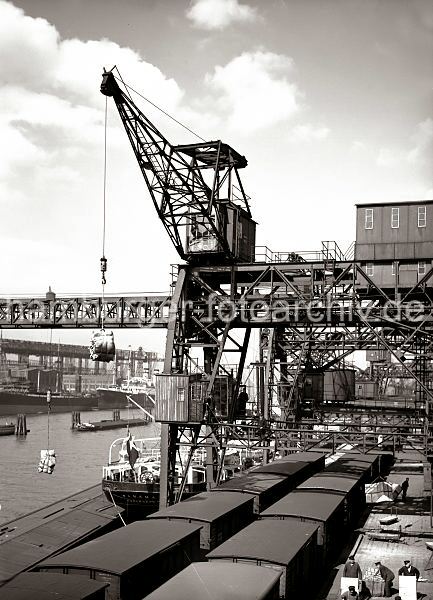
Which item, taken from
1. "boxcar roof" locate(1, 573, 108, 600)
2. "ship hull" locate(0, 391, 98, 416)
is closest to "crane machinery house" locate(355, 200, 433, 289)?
"boxcar roof" locate(1, 573, 108, 600)

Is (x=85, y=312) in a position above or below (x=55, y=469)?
above

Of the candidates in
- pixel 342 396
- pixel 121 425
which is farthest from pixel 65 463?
pixel 121 425

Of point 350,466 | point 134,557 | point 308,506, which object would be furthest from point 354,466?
point 134,557

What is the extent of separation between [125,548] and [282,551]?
403 centimetres

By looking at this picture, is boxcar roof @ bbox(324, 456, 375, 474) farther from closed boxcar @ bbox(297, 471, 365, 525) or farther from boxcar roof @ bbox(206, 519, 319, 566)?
→ boxcar roof @ bbox(206, 519, 319, 566)

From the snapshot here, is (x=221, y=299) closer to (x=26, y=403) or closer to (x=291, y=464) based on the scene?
(x=291, y=464)

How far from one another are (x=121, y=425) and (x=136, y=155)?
106270 millimetres

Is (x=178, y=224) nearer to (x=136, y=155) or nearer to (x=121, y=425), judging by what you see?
(x=136, y=155)

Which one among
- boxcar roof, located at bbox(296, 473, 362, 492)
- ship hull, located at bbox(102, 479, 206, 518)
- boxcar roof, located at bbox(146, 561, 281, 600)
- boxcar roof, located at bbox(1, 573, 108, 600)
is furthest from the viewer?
ship hull, located at bbox(102, 479, 206, 518)

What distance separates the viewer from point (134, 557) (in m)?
15.4

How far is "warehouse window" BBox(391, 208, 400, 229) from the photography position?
100ft

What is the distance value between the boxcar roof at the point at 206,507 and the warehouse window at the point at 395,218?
1458 cm

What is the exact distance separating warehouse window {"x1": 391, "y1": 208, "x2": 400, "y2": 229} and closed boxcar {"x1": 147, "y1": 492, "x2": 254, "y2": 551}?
14582 mm

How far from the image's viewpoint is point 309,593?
18.6m
